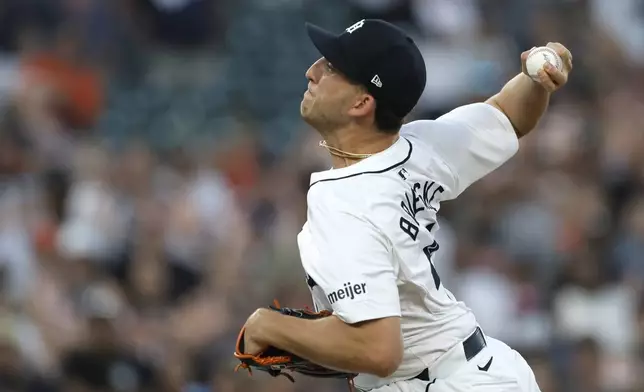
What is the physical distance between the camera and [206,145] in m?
9.26

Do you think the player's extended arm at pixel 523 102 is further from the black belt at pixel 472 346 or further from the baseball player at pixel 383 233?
the black belt at pixel 472 346

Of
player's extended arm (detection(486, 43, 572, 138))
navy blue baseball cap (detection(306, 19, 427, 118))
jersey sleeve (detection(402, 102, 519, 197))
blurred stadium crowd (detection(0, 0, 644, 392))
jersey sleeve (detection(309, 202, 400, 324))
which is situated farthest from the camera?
blurred stadium crowd (detection(0, 0, 644, 392))

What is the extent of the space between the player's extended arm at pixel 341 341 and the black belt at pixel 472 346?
34cm

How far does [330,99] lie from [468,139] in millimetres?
617

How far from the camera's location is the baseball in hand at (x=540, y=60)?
13.5ft

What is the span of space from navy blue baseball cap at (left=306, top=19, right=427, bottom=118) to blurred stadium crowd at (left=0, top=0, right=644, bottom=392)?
271cm

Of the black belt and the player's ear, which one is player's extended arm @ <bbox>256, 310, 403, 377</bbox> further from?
the player's ear

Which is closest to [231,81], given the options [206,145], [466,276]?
[206,145]

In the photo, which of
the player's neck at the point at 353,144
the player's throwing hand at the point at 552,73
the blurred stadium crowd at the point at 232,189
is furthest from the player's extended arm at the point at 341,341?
the blurred stadium crowd at the point at 232,189

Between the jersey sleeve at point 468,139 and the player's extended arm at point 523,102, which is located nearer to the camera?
the jersey sleeve at point 468,139

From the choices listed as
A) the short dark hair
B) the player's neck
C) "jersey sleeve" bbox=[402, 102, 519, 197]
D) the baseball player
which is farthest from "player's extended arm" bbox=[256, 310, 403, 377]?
"jersey sleeve" bbox=[402, 102, 519, 197]

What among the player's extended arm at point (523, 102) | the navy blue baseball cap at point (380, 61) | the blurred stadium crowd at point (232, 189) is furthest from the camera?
the blurred stadium crowd at point (232, 189)

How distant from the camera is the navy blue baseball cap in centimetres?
394

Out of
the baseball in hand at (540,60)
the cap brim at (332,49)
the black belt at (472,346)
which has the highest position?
the cap brim at (332,49)
